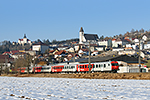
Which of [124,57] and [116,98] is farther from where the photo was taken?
[124,57]

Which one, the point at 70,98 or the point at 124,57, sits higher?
the point at 124,57

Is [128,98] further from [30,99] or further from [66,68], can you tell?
[66,68]

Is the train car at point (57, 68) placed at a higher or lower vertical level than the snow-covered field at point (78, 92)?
higher

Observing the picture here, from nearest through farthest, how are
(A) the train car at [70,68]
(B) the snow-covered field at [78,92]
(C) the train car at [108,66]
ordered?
(B) the snow-covered field at [78,92]
(C) the train car at [108,66]
(A) the train car at [70,68]

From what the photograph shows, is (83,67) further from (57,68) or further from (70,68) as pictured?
(57,68)

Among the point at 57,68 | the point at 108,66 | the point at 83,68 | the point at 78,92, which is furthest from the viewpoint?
the point at 57,68

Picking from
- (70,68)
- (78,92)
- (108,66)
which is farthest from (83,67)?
(78,92)

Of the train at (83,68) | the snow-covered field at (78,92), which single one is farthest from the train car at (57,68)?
the snow-covered field at (78,92)

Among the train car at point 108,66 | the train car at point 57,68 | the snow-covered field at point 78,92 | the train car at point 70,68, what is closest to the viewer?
the snow-covered field at point 78,92

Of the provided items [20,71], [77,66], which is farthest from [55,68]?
[20,71]

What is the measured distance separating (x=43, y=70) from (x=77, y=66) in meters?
14.3

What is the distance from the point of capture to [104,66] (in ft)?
139

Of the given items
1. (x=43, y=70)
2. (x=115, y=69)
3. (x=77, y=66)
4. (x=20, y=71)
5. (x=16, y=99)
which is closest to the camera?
(x=16, y=99)

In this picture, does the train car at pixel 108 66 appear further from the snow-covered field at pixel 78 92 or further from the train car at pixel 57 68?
the snow-covered field at pixel 78 92
